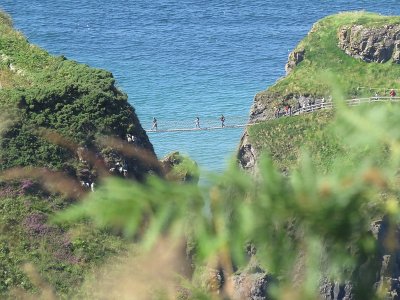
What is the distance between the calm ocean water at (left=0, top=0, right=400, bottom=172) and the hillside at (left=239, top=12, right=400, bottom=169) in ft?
16.5

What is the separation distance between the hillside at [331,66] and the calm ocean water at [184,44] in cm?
504

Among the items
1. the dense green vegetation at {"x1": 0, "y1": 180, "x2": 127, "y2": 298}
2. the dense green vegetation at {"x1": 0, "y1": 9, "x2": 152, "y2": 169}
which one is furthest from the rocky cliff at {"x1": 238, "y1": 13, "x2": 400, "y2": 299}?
the dense green vegetation at {"x1": 0, "y1": 180, "x2": 127, "y2": 298}

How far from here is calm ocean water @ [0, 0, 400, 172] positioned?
65.3 metres

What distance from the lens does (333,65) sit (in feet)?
176

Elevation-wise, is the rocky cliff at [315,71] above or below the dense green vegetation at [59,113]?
below

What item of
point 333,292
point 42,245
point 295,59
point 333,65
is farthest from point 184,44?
point 42,245

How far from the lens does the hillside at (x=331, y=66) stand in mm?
47922

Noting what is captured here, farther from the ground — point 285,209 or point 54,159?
point 285,209

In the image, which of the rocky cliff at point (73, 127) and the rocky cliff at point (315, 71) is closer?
the rocky cliff at point (73, 127)

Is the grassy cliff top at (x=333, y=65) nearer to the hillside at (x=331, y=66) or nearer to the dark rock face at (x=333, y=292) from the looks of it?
the hillside at (x=331, y=66)

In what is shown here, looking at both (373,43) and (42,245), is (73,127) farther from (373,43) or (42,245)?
(373,43)

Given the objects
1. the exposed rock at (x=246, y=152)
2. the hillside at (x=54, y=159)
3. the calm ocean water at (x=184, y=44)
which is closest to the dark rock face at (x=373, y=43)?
the calm ocean water at (x=184, y=44)

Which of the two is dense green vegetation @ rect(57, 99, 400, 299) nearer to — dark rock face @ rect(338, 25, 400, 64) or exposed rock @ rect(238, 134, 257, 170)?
exposed rock @ rect(238, 134, 257, 170)

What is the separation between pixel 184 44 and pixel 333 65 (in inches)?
1042
